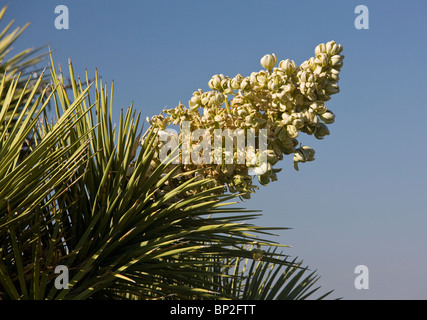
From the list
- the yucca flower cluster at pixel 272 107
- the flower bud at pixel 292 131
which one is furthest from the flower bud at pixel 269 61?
the flower bud at pixel 292 131

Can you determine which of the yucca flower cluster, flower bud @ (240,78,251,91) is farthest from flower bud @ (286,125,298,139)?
flower bud @ (240,78,251,91)

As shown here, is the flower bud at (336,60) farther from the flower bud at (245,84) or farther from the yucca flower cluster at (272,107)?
the flower bud at (245,84)

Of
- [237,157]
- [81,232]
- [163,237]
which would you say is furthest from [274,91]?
[81,232]

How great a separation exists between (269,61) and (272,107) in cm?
17

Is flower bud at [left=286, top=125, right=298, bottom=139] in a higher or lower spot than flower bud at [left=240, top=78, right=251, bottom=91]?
lower

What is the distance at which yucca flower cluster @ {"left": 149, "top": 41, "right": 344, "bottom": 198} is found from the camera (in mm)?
1907

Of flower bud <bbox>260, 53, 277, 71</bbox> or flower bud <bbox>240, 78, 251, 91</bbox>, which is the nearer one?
flower bud <bbox>240, 78, 251, 91</bbox>

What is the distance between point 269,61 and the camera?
1.99m

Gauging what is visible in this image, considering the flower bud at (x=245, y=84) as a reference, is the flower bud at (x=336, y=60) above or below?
above

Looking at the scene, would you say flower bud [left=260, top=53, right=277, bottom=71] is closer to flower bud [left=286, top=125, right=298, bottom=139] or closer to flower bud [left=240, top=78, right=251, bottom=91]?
flower bud [left=240, top=78, right=251, bottom=91]

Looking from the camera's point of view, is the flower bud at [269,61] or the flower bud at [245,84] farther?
the flower bud at [269,61]

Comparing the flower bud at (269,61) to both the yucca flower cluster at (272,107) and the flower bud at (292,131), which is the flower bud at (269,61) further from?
the flower bud at (292,131)

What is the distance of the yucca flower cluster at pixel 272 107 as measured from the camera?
1.91 meters

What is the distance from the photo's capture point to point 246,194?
2.03m
